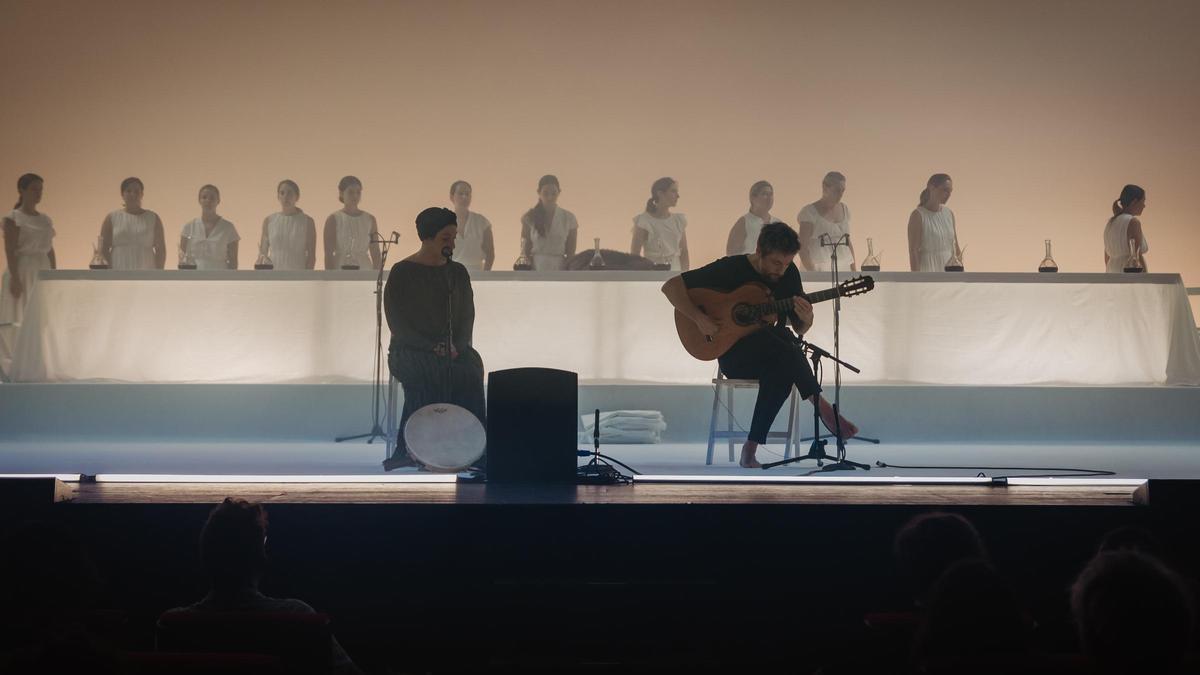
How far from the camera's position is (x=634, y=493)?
114 inches

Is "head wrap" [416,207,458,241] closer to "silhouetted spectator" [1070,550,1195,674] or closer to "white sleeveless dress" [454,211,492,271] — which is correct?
"white sleeveless dress" [454,211,492,271]

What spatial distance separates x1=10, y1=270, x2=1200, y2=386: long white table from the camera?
569cm

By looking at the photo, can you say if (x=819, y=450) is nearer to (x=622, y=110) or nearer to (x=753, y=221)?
(x=753, y=221)

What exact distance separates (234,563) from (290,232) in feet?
19.2

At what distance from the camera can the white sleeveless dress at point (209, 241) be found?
7.25 m

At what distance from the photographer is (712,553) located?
8.61 feet

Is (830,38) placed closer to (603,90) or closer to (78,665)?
(603,90)

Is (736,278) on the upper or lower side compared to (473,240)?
lower

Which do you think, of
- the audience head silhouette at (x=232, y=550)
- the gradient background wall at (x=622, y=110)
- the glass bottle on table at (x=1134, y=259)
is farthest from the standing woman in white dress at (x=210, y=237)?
the audience head silhouette at (x=232, y=550)

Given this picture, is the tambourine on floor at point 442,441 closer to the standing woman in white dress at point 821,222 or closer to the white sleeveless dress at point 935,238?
the standing woman in white dress at point 821,222

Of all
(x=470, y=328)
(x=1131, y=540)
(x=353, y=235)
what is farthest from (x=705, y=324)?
(x=353, y=235)

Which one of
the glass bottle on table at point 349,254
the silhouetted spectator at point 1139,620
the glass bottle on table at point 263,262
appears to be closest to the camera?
the silhouetted spectator at point 1139,620

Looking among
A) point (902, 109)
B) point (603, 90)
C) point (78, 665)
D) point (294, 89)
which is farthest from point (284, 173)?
point (78, 665)

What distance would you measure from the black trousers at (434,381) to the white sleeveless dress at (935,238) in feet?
11.5
